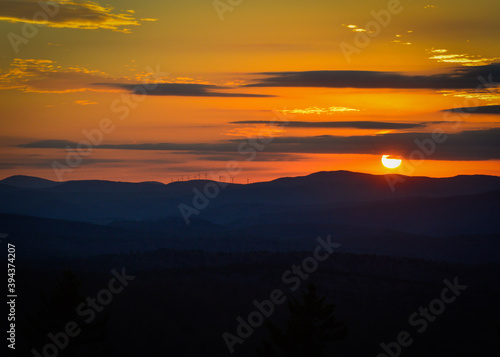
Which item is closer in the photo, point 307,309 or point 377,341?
point 307,309

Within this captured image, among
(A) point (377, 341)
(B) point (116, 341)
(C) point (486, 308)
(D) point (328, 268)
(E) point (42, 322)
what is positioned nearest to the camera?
(E) point (42, 322)

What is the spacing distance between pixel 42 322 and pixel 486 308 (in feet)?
296

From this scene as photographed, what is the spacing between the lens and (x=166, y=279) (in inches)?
5059

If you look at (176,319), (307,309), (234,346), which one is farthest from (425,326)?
(307,309)

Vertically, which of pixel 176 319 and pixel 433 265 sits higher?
pixel 433 265

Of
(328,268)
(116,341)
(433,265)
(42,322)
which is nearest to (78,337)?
(42,322)

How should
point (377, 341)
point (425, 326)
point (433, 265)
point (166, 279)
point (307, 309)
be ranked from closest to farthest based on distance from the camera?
point (307, 309) → point (377, 341) → point (425, 326) → point (166, 279) → point (433, 265)

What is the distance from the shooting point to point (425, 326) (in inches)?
4181

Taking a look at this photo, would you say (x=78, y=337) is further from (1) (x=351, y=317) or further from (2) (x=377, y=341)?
(1) (x=351, y=317)

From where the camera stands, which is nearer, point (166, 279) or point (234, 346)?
point (234, 346)

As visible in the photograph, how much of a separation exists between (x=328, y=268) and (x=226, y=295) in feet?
130

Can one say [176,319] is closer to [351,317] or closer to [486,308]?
[351,317]

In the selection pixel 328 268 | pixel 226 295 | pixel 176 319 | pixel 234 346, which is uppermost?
pixel 328 268

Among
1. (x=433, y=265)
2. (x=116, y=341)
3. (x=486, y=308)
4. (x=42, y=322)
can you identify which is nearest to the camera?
(x=42, y=322)
